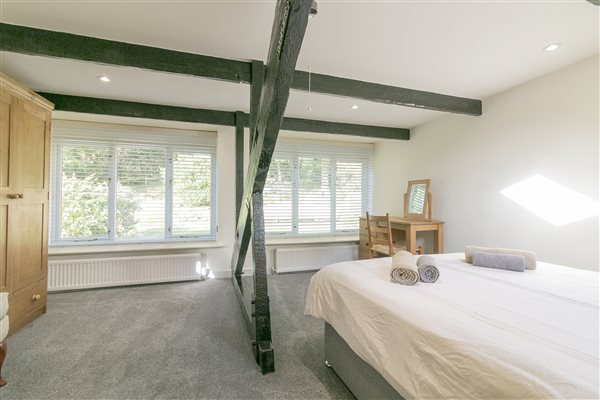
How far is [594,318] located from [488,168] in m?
2.46

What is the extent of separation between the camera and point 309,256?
423 centimetres

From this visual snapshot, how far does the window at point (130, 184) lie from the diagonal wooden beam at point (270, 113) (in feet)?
6.85

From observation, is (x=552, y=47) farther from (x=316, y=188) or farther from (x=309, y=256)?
(x=309, y=256)

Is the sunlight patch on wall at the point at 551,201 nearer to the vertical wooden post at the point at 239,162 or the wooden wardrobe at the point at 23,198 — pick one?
the vertical wooden post at the point at 239,162

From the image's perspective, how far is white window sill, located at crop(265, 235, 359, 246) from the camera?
4.08m

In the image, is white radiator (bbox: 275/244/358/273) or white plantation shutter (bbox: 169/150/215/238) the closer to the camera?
white plantation shutter (bbox: 169/150/215/238)

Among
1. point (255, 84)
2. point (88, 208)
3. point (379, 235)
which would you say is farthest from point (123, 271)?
point (379, 235)

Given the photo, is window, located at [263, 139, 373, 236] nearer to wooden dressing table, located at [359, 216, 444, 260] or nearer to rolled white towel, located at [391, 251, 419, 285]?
wooden dressing table, located at [359, 216, 444, 260]

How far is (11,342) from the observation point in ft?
6.79

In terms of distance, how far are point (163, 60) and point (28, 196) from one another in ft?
5.82

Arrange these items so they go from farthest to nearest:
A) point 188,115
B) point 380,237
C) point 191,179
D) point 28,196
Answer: point 191,179, point 380,237, point 188,115, point 28,196

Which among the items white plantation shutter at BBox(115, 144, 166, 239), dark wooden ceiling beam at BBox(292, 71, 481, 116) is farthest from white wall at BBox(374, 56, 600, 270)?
white plantation shutter at BBox(115, 144, 166, 239)

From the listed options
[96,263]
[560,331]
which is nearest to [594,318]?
[560,331]

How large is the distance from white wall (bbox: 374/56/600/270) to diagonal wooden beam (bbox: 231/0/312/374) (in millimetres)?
2607
